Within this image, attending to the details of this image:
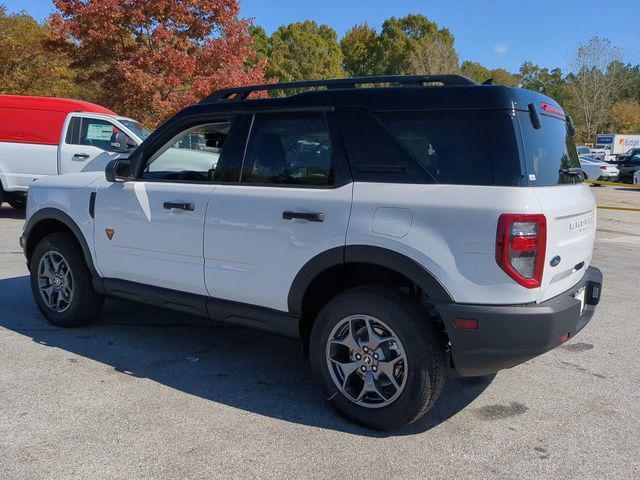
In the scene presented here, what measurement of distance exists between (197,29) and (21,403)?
51.3ft

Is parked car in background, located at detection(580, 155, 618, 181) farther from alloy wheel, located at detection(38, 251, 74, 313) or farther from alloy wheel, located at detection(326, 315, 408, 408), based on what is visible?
alloy wheel, located at detection(326, 315, 408, 408)

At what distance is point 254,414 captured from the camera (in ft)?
11.9

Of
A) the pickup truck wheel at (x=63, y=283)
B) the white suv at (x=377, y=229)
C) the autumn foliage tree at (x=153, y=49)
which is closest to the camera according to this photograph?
the white suv at (x=377, y=229)

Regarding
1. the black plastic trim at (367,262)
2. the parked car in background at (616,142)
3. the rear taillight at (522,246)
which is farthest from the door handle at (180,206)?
the parked car in background at (616,142)

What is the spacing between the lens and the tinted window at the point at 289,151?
3672mm

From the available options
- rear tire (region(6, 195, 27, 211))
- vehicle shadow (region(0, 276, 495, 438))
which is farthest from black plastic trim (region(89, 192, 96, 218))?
rear tire (region(6, 195, 27, 211))

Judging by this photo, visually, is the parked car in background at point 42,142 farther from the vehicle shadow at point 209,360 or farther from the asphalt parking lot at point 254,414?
the asphalt parking lot at point 254,414

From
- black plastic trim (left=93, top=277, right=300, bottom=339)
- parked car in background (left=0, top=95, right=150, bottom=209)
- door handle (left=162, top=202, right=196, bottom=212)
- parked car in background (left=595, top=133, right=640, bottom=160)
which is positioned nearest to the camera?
black plastic trim (left=93, top=277, right=300, bottom=339)

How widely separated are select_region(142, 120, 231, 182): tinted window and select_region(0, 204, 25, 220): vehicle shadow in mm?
8669

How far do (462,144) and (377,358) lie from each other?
129cm

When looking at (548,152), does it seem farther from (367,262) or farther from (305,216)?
(305,216)

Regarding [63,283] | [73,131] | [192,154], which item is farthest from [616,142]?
[63,283]

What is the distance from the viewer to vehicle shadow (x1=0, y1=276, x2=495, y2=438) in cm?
375

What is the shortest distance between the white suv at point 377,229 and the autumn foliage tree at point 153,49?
13.2 meters
